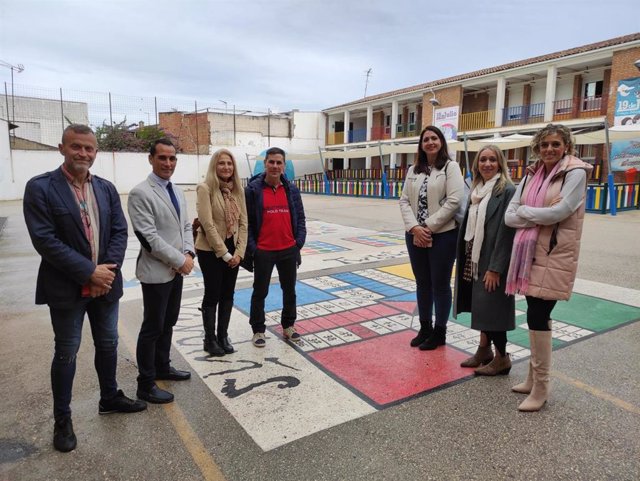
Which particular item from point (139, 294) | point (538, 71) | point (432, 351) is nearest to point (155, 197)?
point (432, 351)

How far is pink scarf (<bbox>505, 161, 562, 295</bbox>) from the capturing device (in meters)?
2.80

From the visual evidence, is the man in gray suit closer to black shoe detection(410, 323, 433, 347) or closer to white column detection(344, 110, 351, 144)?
black shoe detection(410, 323, 433, 347)

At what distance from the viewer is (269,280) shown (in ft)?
13.0

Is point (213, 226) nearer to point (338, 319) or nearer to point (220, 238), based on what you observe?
point (220, 238)

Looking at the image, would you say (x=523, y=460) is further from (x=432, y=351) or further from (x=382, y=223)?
(x=382, y=223)

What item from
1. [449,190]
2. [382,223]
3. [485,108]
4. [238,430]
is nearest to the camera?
[238,430]

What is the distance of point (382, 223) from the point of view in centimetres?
1294

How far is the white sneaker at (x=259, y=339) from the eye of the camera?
388 cm

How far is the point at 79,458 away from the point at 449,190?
9.72 ft

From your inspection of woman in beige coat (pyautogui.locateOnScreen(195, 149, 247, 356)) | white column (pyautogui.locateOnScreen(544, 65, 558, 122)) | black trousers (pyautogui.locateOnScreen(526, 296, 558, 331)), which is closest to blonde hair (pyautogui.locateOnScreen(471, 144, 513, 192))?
black trousers (pyautogui.locateOnScreen(526, 296, 558, 331))

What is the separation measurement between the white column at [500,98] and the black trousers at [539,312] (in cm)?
2505

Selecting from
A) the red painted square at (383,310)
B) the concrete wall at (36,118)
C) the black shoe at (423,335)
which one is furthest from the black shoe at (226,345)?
the concrete wall at (36,118)

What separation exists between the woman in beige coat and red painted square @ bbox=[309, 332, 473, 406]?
0.83 m

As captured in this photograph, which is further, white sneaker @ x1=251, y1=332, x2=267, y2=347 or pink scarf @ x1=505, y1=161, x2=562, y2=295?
white sneaker @ x1=251, y1=332, x2=267, y2=347
